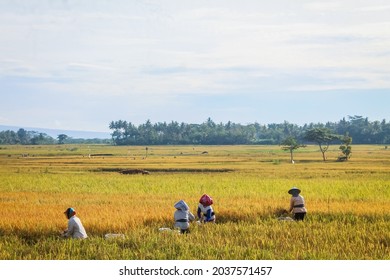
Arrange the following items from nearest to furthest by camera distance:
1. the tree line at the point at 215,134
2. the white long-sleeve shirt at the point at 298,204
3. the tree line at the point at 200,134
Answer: the white long-sleeve shirt at the point at 298,204
the tree line at the point at 215,134
the tree line at the point at 200,134

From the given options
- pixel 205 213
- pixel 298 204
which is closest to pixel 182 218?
pixel 205 213

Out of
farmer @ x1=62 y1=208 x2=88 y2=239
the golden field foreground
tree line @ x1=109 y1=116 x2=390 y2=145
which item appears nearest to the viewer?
the golden field foreground

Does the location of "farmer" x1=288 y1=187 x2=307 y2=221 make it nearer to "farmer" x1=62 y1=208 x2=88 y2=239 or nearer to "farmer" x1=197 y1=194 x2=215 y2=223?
"farmer" x1=197 y1=194 x2=215 y2=223

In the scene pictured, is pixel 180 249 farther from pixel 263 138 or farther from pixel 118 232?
pixel 263 138

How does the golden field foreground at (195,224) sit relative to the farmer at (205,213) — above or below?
below

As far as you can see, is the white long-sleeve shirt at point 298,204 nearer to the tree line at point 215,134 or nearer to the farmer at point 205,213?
the farmer at point 205,213

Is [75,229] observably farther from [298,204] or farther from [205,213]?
[298,204]

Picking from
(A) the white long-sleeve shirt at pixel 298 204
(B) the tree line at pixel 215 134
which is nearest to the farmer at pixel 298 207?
(A) the white long-sleeve shirt at pixel 298 204

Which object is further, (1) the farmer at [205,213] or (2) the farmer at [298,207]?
(2) the farmer at [298,207]

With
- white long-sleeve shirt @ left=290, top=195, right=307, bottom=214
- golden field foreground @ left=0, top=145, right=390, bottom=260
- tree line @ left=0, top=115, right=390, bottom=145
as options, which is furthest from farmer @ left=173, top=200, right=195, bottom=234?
tree line @ left=0, top=115, right=390, bottom=145

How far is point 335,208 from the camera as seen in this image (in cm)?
1223

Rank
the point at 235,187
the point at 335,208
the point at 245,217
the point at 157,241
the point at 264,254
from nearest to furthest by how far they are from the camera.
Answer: the point at 264,254, the point at 157,241, the point at 245,217, the point at 335,208, the point at 235,187

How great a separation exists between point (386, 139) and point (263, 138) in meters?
38.8

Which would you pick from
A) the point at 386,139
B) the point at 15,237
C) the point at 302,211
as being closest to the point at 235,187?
the point at 302,211
